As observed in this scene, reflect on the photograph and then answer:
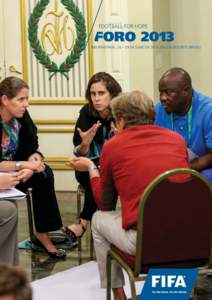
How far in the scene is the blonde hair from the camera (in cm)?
281

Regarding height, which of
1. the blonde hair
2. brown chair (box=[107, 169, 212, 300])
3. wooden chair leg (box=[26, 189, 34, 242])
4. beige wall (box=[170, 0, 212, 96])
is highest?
beige wall (box=[170, 0, 212, 96])

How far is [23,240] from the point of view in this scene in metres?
4.41

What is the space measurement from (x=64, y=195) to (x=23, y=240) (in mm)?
1363

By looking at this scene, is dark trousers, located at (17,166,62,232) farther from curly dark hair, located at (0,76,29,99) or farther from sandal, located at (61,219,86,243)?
curly dark hair, located at (0,76,29,99)

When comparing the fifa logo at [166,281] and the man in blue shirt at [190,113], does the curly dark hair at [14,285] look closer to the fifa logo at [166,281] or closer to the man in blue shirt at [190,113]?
the fifa logo at [166,281]

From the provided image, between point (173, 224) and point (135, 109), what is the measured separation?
0.56m

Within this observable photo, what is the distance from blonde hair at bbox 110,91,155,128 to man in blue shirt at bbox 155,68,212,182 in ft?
2.06

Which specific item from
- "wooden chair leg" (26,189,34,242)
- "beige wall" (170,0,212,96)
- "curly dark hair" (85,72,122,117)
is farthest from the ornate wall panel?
"wooden chair leg" (26,189,34,242)

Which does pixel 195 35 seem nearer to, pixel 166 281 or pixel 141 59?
pixel 141 59

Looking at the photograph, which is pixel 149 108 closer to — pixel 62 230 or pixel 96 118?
pixel 96 118

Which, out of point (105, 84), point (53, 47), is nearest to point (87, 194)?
point (105, 84)

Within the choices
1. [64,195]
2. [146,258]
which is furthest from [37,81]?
[146,258]

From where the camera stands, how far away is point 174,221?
8.36ft

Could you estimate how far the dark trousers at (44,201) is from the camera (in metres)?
4.05
